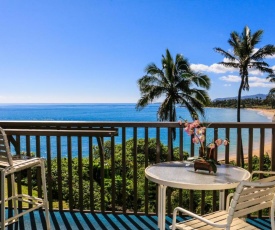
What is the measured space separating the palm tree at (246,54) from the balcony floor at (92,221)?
26610mm

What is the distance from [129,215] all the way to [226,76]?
53.3 m

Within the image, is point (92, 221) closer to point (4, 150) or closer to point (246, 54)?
point (4, 150)

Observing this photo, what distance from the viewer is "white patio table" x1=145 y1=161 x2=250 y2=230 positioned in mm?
1999

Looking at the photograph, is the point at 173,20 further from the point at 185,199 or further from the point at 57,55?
the point at 185,199

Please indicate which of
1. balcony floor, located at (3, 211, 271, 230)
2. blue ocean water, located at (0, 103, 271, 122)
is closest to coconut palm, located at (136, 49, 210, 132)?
blue ocean water, located at (0, 103, 271, 122)

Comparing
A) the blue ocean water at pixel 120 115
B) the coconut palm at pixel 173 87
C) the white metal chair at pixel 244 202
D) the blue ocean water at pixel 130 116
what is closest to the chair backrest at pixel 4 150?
the white metal chair at pixel 244 202

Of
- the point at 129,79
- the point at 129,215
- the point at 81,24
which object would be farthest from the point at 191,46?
the point at 129,215

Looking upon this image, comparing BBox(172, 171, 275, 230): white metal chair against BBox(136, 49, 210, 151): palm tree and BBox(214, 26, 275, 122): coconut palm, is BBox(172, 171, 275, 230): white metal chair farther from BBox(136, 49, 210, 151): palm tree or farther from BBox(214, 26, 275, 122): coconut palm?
BBox(214, 26, 275, 122): coconut palm

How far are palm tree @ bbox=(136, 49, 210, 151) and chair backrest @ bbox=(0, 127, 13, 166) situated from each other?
22.9 metres

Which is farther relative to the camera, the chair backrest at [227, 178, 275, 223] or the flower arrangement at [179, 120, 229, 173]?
the flower arrangement at [179, 120, 229, 173]

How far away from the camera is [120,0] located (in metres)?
25.8

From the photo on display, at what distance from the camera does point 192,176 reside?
2195mm

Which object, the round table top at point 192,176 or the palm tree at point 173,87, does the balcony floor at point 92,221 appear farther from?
the palm tree at point 173,87

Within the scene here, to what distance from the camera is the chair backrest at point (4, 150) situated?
2205 mm
